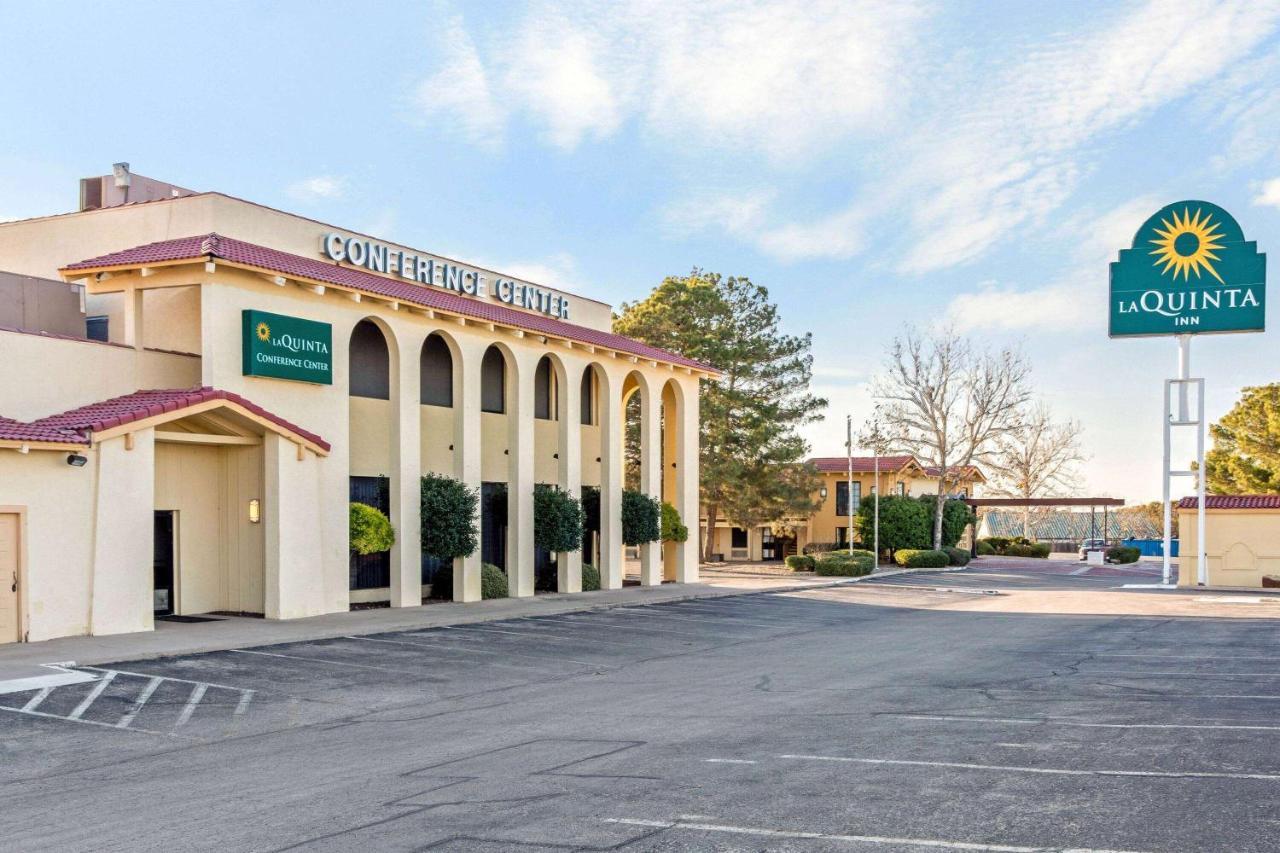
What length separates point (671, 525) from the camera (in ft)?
126

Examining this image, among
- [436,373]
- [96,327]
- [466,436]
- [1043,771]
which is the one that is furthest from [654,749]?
[436,373]

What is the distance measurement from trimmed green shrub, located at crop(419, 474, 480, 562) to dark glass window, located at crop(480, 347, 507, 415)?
448 cm

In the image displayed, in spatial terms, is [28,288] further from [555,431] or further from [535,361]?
[555,431]

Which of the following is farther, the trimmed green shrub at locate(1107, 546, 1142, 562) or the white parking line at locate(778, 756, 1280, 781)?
the trimmed green shrub at locate(1107, 546, 1142, 562)

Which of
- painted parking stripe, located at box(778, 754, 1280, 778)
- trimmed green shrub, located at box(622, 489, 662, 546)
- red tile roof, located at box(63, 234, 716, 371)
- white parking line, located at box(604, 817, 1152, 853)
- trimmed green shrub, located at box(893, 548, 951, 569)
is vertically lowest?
trimmed green shrub, located at box(893, 548, 951, 569)

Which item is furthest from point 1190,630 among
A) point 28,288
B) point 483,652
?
point 28,288

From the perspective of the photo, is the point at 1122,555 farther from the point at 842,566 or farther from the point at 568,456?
the point at 568,456

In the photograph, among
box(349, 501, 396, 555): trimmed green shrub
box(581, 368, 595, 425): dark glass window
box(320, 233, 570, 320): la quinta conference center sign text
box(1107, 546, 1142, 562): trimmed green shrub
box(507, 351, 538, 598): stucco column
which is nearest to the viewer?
box(349, 501, 396, 555): trimmed green shrub

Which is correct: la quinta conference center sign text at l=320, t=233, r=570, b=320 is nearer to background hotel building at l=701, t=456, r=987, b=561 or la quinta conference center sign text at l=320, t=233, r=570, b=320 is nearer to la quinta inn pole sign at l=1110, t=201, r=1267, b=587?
la quinta inn pole sign at l=1110, t=201, r=1267, b=587

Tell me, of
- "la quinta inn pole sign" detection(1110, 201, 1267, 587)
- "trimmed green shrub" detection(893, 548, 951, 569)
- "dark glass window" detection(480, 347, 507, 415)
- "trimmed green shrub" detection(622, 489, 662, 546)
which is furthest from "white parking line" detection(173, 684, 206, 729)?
"trimmed green shrub" detection(893, 548, 951, 569)

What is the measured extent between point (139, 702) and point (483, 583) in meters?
15.8

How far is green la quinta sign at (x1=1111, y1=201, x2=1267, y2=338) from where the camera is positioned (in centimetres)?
3719

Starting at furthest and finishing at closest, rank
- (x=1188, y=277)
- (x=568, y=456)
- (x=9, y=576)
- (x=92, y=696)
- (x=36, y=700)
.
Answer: (x=1188, y=277) → (x=568, y=456) → (x=9, y=576) → (x=92, y=696) → (x=36, y=700)

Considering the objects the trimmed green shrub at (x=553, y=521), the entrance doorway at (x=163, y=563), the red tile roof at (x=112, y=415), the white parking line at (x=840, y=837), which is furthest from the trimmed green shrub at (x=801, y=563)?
the white parking line at (x=840, y=837)
